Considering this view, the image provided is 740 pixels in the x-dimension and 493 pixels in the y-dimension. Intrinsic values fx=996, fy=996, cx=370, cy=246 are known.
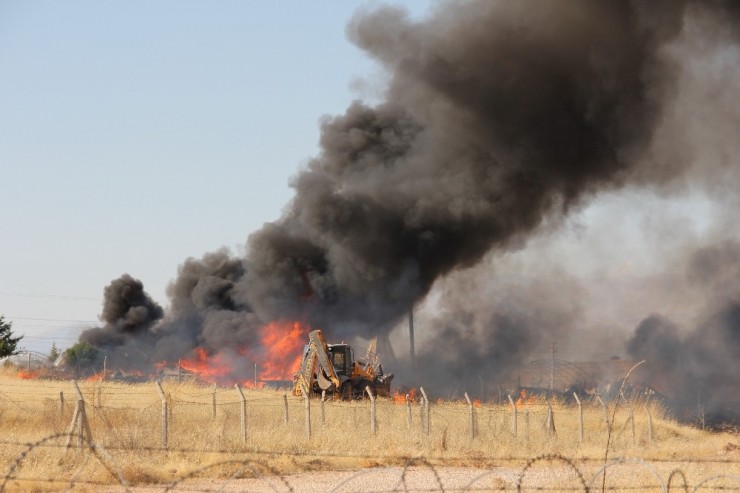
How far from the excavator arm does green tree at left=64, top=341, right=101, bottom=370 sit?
90.2 ft

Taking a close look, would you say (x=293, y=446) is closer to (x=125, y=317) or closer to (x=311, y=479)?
(x=311, y=479)

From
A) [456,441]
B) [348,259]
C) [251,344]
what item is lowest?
[456,441]

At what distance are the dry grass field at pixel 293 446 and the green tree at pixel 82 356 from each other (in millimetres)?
32001

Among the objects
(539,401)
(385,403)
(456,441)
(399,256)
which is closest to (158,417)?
(456,441)

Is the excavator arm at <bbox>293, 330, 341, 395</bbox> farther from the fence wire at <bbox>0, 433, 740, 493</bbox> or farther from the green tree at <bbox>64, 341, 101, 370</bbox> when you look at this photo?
the green tree at <bbox>64, 341, 101, 370</bbox>

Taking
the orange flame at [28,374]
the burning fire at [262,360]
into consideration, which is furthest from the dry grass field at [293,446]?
the burning fire at [262,360]

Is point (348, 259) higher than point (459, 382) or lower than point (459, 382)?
higher

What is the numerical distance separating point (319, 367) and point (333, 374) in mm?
1007

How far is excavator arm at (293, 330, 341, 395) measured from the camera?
40406 mm

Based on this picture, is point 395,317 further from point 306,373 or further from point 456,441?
point 456,441

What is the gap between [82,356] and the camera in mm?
67000

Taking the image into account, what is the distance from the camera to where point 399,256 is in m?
63.6

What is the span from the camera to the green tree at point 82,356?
65.4 m

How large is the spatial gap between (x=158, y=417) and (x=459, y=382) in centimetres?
3470
